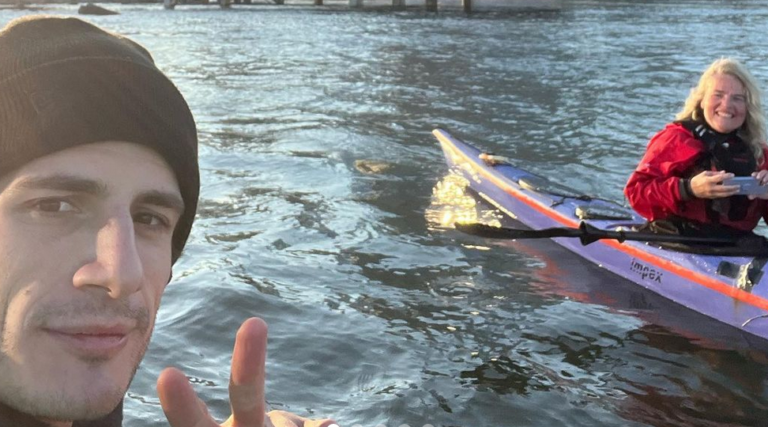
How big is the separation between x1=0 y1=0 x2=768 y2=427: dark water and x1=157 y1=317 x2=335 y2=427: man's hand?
3.37 meters

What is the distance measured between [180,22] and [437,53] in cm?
1934

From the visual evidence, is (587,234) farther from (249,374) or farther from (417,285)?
(249,374)

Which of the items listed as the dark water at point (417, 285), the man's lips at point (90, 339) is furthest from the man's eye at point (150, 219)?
the dark water at point (417, 285)

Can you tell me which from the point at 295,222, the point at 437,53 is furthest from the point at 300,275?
the point at 437,53

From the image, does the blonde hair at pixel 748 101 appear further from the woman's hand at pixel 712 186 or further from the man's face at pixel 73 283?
the man's face at pixel 73 283

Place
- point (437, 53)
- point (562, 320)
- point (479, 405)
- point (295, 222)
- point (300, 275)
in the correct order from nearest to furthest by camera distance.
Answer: point (479, 405) → point (562, 320) → point (300, 275) → point (295, 222) → point (437, 53)

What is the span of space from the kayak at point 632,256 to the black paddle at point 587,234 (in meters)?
0.09

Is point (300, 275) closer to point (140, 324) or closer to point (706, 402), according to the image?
point (706, 402)

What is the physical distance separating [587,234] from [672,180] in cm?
87

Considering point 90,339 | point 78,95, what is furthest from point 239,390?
point 78,95

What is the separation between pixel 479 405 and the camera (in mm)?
5152

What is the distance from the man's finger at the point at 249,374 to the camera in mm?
1419

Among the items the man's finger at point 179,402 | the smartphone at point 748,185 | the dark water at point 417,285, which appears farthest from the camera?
the smartphone at point 748,185

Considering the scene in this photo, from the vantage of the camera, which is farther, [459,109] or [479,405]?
[459,109]
